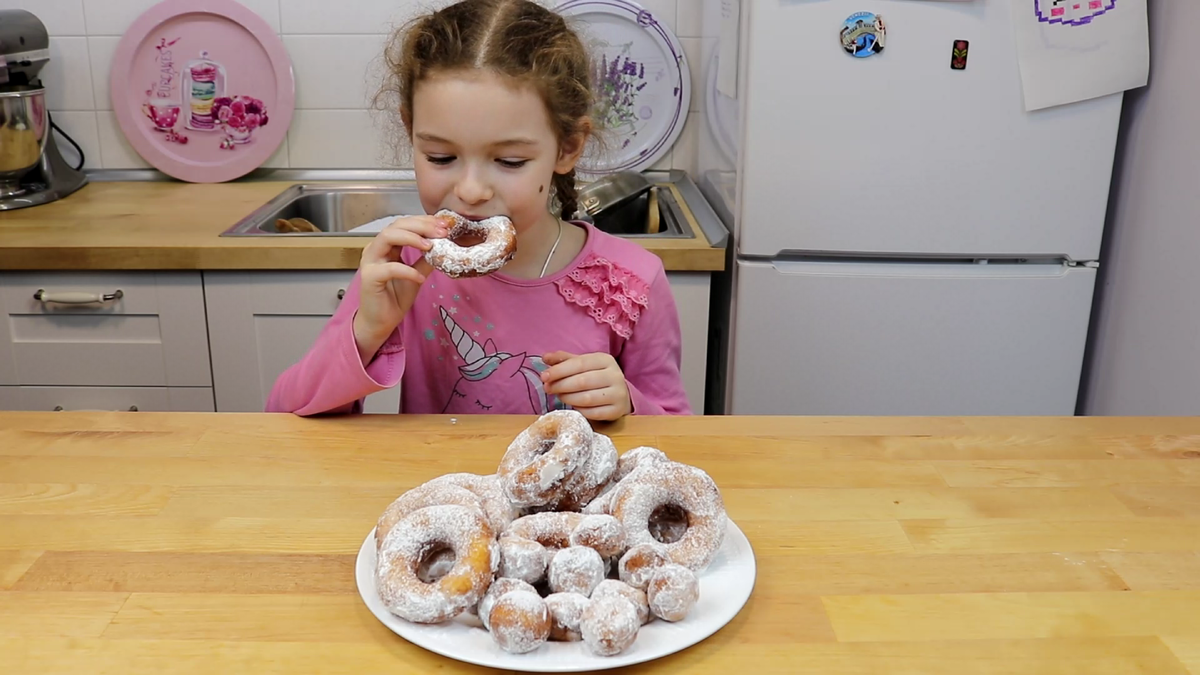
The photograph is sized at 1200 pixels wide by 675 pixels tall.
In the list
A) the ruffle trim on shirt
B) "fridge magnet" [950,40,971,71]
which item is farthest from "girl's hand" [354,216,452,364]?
"fridge magnet" [950,40,971,71]

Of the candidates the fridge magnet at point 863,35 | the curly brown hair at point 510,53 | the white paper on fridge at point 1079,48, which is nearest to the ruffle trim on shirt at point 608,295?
the curly brown hair at point 510,53

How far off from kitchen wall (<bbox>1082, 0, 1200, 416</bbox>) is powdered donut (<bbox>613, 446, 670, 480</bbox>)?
4.03 feet

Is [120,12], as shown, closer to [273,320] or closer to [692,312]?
[273,320]

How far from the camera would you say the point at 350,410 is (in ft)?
3.62

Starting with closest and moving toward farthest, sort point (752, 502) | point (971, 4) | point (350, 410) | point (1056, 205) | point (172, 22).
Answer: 1. point (752, 502)
2. point (350, 410)
3. point (971, 4)
4. point (1056, 205)
5. point (172, 22)

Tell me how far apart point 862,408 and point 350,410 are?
1097 millimetres

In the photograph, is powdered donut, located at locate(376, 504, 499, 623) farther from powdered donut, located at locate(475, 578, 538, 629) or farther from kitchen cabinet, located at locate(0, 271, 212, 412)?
kitchen cabinet, located at locate(0, 271, 212, 412)

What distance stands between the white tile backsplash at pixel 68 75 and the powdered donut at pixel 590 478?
77.7 inches

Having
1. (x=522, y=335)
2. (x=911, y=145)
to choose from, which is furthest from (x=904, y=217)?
(x=522, y=335)

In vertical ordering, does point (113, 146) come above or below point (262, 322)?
above

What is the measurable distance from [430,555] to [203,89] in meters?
1.83

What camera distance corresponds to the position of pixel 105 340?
72.1 inches

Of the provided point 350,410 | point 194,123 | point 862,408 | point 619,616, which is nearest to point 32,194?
point 194,123

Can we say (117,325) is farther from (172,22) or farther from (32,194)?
(172,22)
